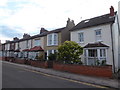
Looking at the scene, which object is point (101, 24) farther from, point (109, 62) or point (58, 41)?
point (58, 41)

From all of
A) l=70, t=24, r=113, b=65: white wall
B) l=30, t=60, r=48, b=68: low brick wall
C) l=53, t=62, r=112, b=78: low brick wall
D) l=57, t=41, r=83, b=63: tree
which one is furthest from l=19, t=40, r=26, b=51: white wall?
l=57, t=41, r=83, b=63: tree

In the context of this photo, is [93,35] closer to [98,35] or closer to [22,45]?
[98,35]

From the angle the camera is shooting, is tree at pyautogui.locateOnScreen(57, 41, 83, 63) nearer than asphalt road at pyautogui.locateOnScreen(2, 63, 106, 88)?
No

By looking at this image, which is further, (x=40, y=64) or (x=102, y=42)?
(x=40, y=64)

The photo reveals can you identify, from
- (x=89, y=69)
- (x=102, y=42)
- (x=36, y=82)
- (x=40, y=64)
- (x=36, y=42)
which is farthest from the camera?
(x=36, y=42)

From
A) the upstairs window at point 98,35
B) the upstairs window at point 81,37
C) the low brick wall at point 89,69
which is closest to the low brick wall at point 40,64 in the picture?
the low brick wall at point 89,69

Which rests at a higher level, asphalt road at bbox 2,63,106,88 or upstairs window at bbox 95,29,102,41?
upstairs window at bbox 95,29,102,41

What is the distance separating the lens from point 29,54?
3300 cm

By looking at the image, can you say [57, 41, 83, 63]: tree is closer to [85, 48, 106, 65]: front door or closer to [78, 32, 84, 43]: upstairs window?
[85, 48, 106, 65]: front door

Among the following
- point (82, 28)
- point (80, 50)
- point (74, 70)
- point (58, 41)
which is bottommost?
point (74, 70)

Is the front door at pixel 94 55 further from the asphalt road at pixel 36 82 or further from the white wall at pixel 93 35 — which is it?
the asphalt road at pixel 36 82

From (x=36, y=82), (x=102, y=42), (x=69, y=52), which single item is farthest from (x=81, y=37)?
(x=36, y=82)

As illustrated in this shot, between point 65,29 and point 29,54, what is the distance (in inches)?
512

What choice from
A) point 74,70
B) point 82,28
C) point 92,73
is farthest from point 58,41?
point 92,73
